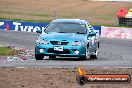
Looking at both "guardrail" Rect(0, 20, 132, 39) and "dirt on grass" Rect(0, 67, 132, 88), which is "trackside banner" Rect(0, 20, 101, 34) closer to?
"guardrail" Rect(0, 20, 132, 39)

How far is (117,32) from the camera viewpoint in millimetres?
40875

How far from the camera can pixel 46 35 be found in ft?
60.2

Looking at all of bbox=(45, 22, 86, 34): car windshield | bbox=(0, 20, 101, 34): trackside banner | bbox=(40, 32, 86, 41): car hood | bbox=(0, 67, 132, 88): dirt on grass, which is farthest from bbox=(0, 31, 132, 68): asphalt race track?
Result: bbox=(0, 20, 101, 34): trackside banner

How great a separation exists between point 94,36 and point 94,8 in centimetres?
5636

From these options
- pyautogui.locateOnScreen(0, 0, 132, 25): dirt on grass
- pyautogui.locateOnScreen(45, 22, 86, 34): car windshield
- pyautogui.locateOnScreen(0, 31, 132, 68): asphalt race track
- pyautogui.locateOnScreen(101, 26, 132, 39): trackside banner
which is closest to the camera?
pyautogui.locateOnScreen(0, 31, 132, 68): asphalt race track

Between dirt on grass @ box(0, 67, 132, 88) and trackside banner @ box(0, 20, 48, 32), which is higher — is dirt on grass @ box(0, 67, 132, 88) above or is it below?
above

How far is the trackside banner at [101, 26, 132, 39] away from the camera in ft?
132

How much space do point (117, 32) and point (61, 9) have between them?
37.3 metres

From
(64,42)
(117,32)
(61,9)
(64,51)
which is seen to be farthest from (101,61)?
(61,9)

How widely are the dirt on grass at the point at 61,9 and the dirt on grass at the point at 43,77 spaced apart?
1943 inches

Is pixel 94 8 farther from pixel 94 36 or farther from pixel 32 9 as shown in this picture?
pixel 94 36

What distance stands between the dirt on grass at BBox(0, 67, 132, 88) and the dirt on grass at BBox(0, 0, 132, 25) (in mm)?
49360

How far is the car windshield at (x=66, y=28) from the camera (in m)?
19.0

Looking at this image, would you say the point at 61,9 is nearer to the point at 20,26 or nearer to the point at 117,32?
the point at 20,26
